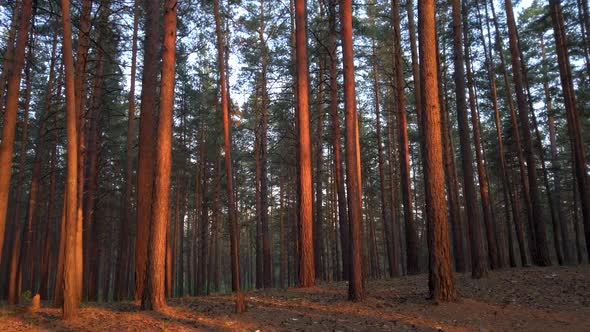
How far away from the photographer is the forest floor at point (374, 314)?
769 cm

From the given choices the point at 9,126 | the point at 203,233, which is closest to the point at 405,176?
the point at 203,233

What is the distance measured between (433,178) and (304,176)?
14.7ft

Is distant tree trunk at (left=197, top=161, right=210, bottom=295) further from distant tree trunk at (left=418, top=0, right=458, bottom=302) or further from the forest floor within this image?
distant tree trunk at (left=418, top=0, right=458, bottom=302)

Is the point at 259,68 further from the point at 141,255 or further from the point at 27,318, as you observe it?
the point at 27,318

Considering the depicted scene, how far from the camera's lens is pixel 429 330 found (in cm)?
727

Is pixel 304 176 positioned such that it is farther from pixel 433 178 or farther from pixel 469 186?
pixel 469 186

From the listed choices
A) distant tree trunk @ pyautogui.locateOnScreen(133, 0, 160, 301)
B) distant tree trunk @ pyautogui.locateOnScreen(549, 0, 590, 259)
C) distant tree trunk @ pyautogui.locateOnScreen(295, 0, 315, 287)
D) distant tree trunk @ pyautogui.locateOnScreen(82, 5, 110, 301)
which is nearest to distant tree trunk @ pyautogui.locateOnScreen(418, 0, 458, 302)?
distant tree trunk @ pyautogui.locateOnScreen(295, 0, 315, 287)

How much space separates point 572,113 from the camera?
16.3 meters

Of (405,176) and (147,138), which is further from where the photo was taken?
(405,176)

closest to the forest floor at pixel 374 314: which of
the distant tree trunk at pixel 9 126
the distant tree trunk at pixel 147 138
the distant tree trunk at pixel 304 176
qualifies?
the distant tree trunk at pixel 304 176

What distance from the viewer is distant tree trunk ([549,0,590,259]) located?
15109 mm

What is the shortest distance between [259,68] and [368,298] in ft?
46.0

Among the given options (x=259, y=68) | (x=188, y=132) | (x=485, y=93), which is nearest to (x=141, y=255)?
(x=259, y=68)

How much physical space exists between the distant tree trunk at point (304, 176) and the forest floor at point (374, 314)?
1.27 m
